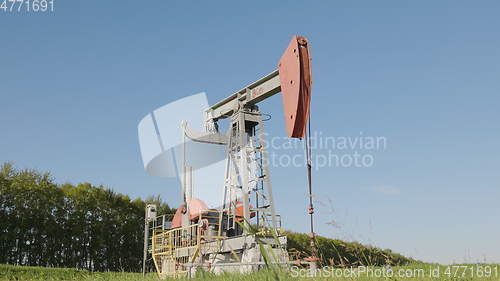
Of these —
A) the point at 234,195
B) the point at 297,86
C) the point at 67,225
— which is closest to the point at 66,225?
the point at 67,225

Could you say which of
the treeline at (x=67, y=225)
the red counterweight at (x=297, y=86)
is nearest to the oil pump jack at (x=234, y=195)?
the red counterweight at (x=297, y=86)


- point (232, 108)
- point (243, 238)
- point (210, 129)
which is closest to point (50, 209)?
point (210, 129)

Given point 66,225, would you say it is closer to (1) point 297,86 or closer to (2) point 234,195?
(2) point 234,195

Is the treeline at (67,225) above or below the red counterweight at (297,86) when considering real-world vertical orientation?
below

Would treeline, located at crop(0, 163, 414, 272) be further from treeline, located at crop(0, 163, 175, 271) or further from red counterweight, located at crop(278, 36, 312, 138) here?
red counterweight, located at crop(278, 36, 312, 138)

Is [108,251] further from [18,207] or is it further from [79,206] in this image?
[18,207]

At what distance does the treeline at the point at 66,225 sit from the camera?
748 inches

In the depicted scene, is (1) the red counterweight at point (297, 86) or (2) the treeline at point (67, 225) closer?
(1) the red counterweight at point (297, 86)

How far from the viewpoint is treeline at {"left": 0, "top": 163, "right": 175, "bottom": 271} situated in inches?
748

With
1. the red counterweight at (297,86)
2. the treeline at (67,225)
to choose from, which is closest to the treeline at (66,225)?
the treeline at (67,225)

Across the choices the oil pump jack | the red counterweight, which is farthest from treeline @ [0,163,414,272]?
the red counterweight

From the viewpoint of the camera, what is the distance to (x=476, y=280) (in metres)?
4.16

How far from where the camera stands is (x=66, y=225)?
20.2 meters

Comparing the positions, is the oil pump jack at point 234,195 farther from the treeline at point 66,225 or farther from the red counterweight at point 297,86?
the treeline at point 66,225
